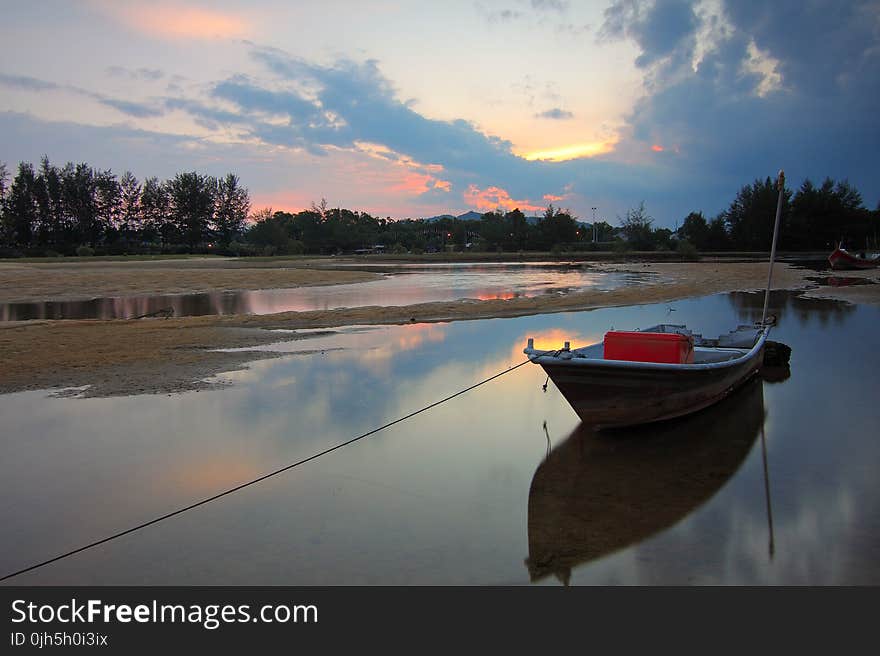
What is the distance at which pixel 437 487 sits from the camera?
6246 mm

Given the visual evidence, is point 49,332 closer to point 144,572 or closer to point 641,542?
point 144,572

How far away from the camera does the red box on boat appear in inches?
304

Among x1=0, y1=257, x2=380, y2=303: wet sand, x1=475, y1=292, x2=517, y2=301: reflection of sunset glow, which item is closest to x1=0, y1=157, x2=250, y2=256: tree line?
x1=0, y1=257, x2=380, y2=303: wet sand

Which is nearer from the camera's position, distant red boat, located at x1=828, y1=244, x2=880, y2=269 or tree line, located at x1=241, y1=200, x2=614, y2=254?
distant red boat, located at x1=828, y1=244, x2=880, y2=269

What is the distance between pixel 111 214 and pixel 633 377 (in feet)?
314

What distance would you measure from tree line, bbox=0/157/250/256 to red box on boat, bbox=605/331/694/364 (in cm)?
7250

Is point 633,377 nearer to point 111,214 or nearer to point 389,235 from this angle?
point 111,214

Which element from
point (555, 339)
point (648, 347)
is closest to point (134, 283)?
point (555, 339)

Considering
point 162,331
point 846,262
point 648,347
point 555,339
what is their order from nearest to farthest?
point 648,347 → point 555,339 → point 162,331 → point 846,262

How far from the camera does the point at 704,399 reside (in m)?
8.45

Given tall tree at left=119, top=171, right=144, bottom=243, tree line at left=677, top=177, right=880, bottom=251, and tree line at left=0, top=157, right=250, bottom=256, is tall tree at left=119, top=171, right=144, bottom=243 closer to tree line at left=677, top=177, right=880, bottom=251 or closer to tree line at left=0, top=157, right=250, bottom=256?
tree line at left=0, top=157, right=250, bottom=256

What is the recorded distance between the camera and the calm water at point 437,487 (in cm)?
471
